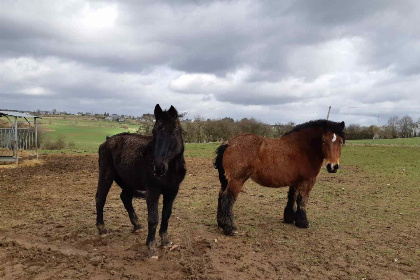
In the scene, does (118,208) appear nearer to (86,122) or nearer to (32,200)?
(32,200)

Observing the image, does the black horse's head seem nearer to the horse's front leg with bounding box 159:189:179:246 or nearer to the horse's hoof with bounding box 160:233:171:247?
the horse's front leg with bounding box 159:189:179:246

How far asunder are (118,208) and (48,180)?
5571 mm

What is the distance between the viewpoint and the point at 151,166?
4867 millimetres

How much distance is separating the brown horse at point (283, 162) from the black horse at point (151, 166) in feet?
4.99

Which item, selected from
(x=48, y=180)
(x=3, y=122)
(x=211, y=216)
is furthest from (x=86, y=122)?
(x=211, y=216)

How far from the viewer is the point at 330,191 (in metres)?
10.8

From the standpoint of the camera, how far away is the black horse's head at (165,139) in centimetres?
434

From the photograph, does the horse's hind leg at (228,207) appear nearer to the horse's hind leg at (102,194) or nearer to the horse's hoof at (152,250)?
the horse's hoof at (152,250)

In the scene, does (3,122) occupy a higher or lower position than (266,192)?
higher

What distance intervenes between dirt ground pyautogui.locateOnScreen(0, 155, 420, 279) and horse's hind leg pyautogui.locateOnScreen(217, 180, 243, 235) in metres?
0.24

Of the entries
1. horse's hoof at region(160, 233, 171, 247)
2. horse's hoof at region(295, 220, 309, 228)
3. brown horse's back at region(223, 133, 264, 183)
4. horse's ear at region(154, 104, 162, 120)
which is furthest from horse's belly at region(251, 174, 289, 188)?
horse's ear at region(154, 104, 162, 120)

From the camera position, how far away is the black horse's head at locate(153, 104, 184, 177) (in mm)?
4336

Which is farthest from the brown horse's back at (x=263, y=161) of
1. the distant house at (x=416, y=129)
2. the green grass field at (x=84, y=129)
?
the distant house at (x=416, y=129)

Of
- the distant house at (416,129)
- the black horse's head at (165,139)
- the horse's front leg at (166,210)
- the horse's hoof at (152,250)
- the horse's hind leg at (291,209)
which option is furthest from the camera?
the distant house at (416,129)
